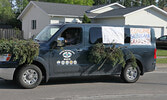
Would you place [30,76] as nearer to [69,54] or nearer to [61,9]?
[69,54]

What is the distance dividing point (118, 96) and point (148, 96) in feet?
2.82

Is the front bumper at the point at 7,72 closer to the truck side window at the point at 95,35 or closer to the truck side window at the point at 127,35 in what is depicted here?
the truck side window at the point at 95,35

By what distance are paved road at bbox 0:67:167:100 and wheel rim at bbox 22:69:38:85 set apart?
0.27 meters

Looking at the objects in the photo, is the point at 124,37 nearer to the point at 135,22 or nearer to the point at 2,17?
the point at 135,22

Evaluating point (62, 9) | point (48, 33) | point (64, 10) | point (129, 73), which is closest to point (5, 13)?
point (62, 9)

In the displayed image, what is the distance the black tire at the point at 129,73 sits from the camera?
29.7 feet

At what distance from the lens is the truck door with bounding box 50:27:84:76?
26.0 feet

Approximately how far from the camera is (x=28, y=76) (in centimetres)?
764

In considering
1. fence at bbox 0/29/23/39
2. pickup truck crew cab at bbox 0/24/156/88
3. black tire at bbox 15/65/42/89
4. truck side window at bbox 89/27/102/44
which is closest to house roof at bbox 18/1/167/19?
fence at bbox 0/29/23/39

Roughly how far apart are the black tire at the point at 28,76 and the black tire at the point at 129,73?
10.0ft

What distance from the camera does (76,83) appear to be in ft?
29.3

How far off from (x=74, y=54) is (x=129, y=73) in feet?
7.50

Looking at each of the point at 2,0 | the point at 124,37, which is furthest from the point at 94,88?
the point at 2,0

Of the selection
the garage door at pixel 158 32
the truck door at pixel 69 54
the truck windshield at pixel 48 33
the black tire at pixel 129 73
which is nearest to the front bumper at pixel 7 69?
the truck door at pixel 69 54
